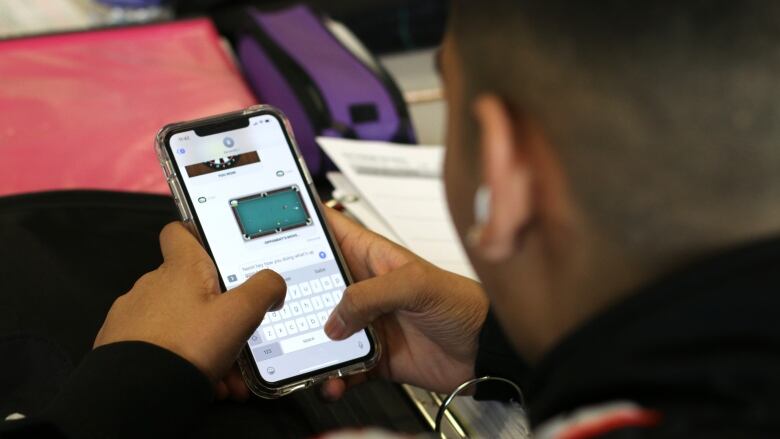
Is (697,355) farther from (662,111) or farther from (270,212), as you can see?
(270,212)

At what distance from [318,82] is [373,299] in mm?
400

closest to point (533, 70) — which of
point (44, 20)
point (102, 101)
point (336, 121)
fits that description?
point (336, 121)

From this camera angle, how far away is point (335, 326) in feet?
1.98

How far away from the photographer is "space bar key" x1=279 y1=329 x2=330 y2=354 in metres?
0.63

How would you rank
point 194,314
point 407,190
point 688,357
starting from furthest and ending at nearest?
point 407,190, point 194,314, point 688,357

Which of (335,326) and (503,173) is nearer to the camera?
(503,173)

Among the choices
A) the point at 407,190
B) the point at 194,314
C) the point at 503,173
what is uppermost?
the point at 503,173

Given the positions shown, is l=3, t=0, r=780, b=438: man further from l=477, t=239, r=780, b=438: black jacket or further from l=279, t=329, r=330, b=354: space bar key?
l=279, t=329, r=330, b=354: space bar key

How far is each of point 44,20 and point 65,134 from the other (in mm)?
416

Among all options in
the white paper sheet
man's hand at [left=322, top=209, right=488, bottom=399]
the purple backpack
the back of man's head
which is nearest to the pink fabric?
the purple backpack

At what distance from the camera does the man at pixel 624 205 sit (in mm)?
353

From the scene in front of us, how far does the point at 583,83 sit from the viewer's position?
378 mm

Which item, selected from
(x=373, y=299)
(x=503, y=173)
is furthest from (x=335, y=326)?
(x=503, y=173)

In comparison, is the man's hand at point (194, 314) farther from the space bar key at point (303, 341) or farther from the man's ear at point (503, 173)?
the man's ear at point (503, 173)
